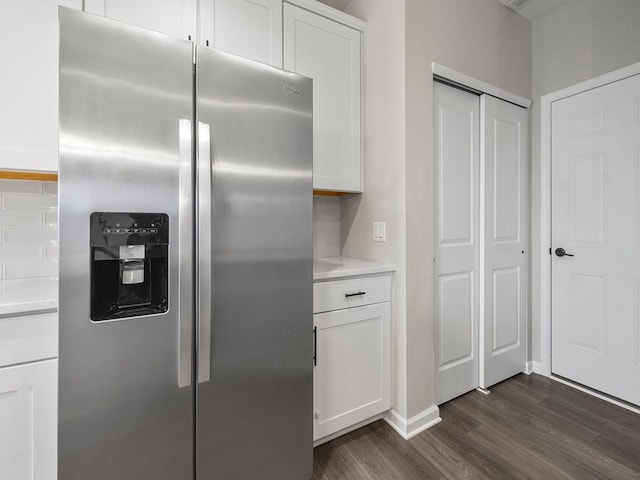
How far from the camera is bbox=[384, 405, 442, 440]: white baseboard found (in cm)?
172

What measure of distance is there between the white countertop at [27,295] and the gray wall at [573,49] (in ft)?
10.0

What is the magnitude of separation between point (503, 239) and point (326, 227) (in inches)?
53.4

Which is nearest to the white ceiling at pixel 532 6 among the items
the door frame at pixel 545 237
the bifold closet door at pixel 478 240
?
the door frame at pixel 545 237

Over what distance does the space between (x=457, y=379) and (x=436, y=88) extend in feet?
6.41

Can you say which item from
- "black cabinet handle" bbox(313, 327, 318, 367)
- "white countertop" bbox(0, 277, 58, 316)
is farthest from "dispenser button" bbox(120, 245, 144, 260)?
"black cabinet handle" bbox(313, 327, 318, 367)

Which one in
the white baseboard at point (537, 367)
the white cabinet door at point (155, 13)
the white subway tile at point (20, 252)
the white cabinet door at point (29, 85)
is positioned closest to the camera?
the white cabinet door at point (29, 85)

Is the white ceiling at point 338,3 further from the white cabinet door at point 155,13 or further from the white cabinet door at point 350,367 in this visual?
the white cabinet door at point 350,367

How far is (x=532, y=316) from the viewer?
248 cm

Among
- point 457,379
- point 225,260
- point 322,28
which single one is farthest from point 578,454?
point 322,28

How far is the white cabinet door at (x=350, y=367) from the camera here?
1550mm

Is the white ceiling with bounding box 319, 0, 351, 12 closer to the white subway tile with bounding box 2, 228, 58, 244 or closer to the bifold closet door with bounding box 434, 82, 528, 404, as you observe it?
the bifold closet door with bounding box 434, 82, 528, 404

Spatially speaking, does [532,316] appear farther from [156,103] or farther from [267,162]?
[156,103]

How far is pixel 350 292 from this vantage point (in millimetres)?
1630

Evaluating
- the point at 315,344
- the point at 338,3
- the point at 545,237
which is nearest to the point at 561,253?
the point at 545,237
